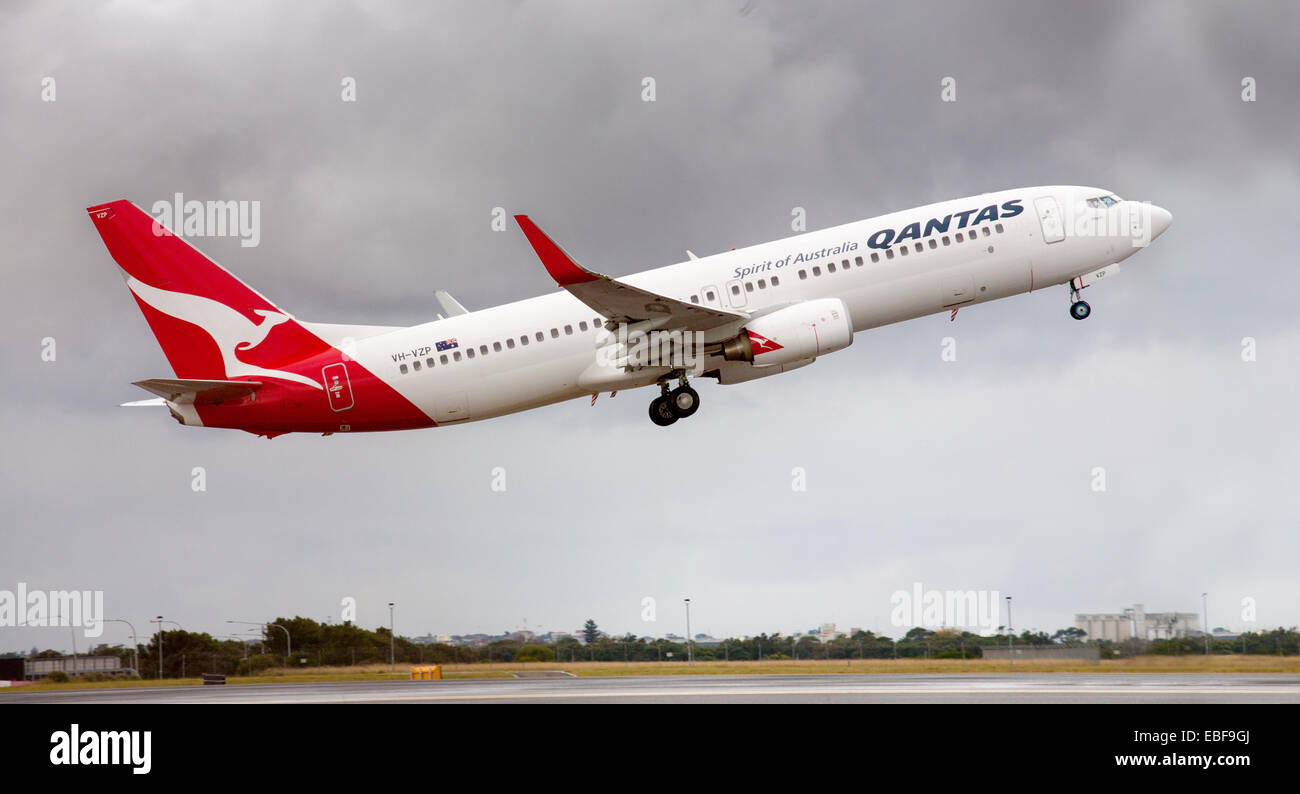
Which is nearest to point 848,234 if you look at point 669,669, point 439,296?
point 439,296

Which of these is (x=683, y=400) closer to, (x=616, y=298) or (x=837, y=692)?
(x=616, y=298)


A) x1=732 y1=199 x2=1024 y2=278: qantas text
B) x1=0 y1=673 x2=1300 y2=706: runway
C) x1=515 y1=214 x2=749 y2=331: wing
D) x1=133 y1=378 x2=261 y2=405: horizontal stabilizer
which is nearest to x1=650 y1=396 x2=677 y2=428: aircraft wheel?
x1=515 y1=214 x2=749 y2=331: wing

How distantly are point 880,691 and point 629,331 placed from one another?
52.1 feet

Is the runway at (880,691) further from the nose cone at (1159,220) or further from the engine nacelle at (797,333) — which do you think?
the nose cone at (1159,220)

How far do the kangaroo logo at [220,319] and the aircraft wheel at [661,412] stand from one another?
47.0 feet

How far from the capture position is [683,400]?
150 feet

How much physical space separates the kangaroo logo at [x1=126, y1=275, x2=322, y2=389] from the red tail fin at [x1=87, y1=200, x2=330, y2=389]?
0.04m

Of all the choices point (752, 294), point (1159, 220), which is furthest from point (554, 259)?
point (1159, 220)

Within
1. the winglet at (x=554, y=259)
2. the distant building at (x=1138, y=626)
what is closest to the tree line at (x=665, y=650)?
the distant building at (x=1138, y=626)
